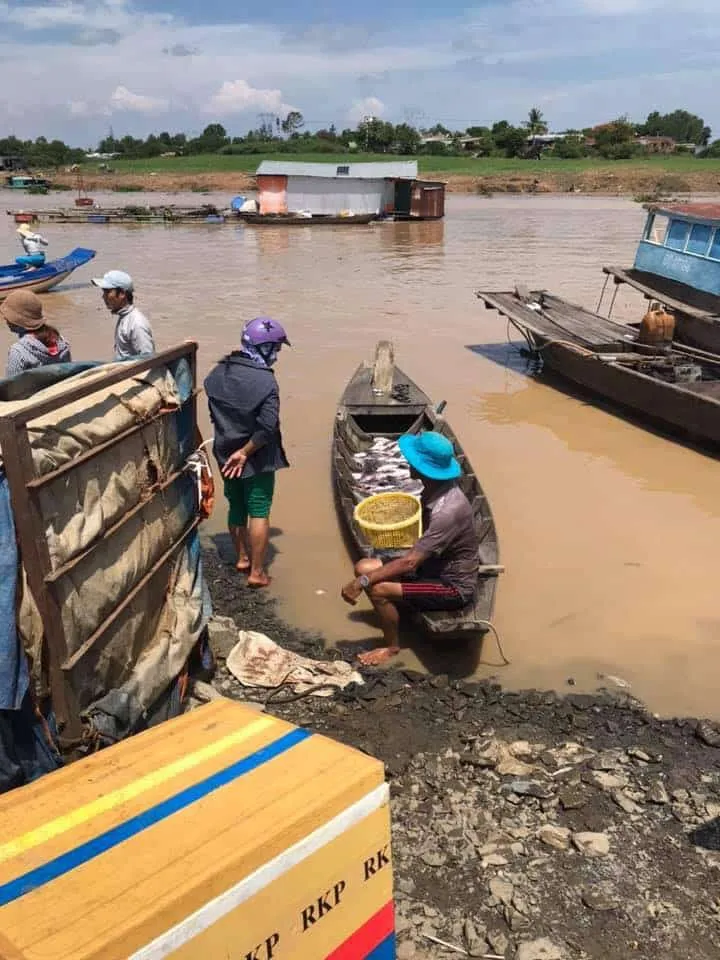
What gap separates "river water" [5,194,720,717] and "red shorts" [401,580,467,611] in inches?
19.3

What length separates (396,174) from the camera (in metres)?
40.5

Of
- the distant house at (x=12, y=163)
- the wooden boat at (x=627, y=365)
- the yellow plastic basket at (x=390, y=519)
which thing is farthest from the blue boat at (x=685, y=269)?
the distant house at (x=12, y=163)

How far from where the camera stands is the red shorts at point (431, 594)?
4.78 metres

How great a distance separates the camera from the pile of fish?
677 centimetres

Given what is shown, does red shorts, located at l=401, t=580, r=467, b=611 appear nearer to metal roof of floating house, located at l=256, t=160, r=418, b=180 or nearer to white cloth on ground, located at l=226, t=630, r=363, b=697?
white cloth on ground, located at l=226, t=630, r=363, b=697

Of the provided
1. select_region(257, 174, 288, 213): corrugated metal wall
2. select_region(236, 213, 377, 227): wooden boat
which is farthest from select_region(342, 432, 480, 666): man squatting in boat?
select_region(257, 174, 288, 213): corrugated metal wall

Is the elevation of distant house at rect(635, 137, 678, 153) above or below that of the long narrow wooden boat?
above

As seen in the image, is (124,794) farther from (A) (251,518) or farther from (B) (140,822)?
(A) (251,518)

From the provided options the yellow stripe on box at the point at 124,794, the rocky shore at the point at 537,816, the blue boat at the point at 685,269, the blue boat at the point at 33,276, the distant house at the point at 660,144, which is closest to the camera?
the yellow stripe on box at the point at 124,794

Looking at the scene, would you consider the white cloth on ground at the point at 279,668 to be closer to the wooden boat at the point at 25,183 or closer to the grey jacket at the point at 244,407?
the grey jacket at the point at 244,407

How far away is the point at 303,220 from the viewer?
3775cm

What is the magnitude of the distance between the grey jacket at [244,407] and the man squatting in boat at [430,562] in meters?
1.04

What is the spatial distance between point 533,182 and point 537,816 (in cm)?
6346

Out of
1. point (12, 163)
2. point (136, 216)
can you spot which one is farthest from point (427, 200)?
point (12, 163)
